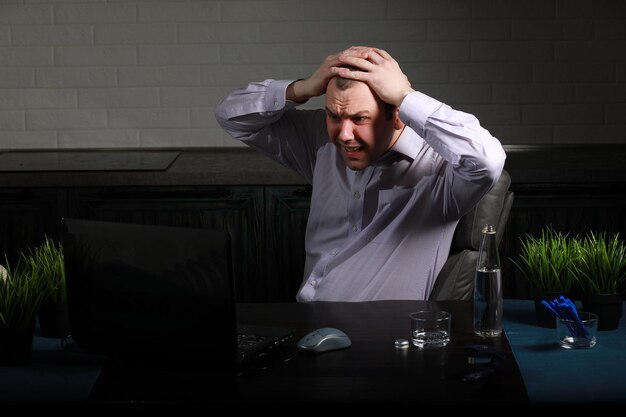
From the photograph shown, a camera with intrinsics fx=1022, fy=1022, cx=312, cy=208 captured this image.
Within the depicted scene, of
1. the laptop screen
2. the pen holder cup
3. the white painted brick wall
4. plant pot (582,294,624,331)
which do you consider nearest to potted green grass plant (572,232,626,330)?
plant pot (582,294,624,331)

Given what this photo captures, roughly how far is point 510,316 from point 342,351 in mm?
502

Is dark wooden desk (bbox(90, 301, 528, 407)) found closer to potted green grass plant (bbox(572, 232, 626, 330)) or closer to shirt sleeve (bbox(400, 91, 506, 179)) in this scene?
potted green grass plant (bbox(572, 232, 626, 330))

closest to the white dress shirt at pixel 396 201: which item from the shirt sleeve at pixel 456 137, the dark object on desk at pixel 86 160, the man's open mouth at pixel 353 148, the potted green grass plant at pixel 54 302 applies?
the shirt sleeve at pixel 456 137

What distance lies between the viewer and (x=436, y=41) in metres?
4.71

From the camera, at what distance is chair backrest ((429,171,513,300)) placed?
2.84m

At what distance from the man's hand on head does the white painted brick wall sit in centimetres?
196

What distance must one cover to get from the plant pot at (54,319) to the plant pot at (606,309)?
1.21 metres

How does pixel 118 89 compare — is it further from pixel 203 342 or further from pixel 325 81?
pixel 203 342

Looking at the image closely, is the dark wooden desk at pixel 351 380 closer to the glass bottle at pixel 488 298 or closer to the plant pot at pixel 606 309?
the glass bottle at pixel 488 298

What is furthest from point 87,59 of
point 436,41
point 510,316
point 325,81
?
point 510,316

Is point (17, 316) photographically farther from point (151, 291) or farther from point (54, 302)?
point (151, 291)

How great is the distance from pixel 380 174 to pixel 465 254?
343 mm

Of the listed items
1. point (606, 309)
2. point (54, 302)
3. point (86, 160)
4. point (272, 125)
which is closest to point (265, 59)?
point (86, 160)

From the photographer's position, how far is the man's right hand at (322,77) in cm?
281
